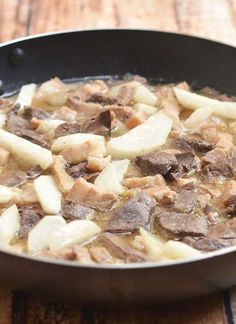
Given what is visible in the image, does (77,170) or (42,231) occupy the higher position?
(77,170)

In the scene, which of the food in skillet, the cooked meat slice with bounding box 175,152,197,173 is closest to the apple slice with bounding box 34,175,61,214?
the food in skillet

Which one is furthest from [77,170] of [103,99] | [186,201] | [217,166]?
[103,99]

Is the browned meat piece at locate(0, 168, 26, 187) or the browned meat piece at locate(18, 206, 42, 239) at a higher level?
the browned meat piece at locate(0, 168, 26, 187)

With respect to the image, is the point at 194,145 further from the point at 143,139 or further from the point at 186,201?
the point at 186,201

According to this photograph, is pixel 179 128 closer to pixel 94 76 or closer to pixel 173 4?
A: pixel 94 76

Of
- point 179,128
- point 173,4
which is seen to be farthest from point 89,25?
point 179,128

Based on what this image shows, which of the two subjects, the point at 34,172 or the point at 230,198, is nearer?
the point at 230,198

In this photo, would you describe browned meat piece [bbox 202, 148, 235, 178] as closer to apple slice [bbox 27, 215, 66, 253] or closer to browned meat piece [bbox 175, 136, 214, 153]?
browned meat piece [bbox 175, 136, 214, 153]
